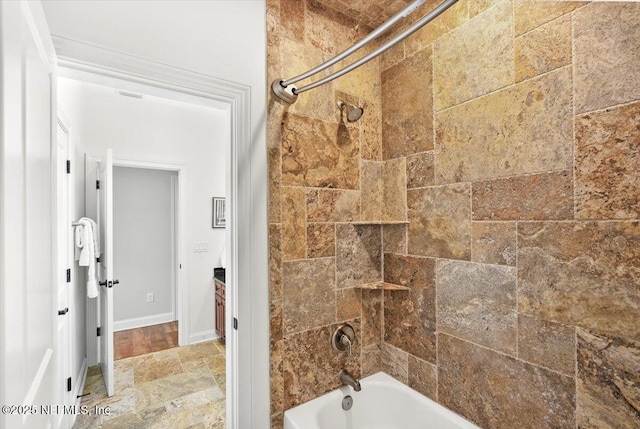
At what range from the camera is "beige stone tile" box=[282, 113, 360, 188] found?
5.18 ft

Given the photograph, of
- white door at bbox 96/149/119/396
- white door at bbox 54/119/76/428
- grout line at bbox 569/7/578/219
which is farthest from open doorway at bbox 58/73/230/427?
grout line at bbox 569/7/578/219

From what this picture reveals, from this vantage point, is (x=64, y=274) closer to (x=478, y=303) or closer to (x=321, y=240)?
(x=321, y=240)

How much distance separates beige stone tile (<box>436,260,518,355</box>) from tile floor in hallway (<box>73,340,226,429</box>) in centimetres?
191

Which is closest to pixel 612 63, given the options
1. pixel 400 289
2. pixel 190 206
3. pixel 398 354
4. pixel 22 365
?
pixel 400 289

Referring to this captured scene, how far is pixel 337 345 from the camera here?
1.70 metres

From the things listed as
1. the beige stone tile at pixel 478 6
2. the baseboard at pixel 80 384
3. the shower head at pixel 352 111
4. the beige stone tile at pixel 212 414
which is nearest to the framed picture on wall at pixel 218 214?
the baseboard at pixel 80 384

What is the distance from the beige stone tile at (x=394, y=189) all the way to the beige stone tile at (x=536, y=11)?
789 mm

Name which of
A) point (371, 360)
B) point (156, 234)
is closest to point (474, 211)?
point (371, 360)

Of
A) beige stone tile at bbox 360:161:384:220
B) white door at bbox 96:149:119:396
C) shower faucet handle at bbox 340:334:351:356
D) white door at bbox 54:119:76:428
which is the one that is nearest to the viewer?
shower faucet handle at bbox 340:334:351:356

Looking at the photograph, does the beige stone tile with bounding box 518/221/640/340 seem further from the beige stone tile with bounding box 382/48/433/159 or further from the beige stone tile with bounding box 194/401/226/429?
the beige stone tile with bounding box 194/401/226/429

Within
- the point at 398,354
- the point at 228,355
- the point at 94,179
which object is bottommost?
the point at 398,354

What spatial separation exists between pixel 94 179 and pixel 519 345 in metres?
3.79

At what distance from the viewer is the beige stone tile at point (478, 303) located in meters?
1.29

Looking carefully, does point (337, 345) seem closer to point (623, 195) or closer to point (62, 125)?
point (623, 195)
